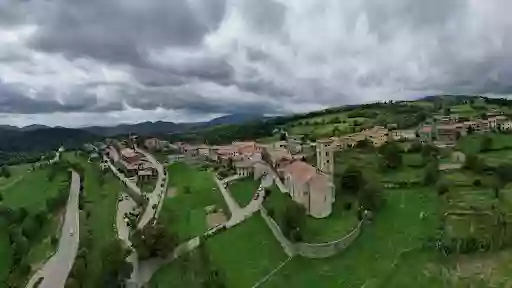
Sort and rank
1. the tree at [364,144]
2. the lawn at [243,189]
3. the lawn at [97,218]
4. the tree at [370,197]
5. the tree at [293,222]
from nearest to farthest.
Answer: the lawn at [97,218] → the tree at [293,222] → the tree at [370,197] → the lawn at [243,189] → the tree at [364,144]

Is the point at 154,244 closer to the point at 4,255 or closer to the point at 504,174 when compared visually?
the point at 4,255

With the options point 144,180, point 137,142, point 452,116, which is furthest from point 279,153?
point 137,142

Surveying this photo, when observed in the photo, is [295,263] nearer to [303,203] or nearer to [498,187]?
[303,203]

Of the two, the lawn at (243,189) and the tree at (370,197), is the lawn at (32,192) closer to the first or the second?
the lawn at (243,189)

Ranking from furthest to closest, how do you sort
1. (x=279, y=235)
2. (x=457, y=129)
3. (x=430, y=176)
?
(x=457, y=129) < (x=430, y=176) < (x=279, y=235)

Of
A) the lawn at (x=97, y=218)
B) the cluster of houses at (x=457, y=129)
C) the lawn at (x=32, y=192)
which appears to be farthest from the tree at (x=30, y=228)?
the cluster of houses at (x=457, y=129)

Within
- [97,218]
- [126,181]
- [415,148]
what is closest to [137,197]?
[97,218]
